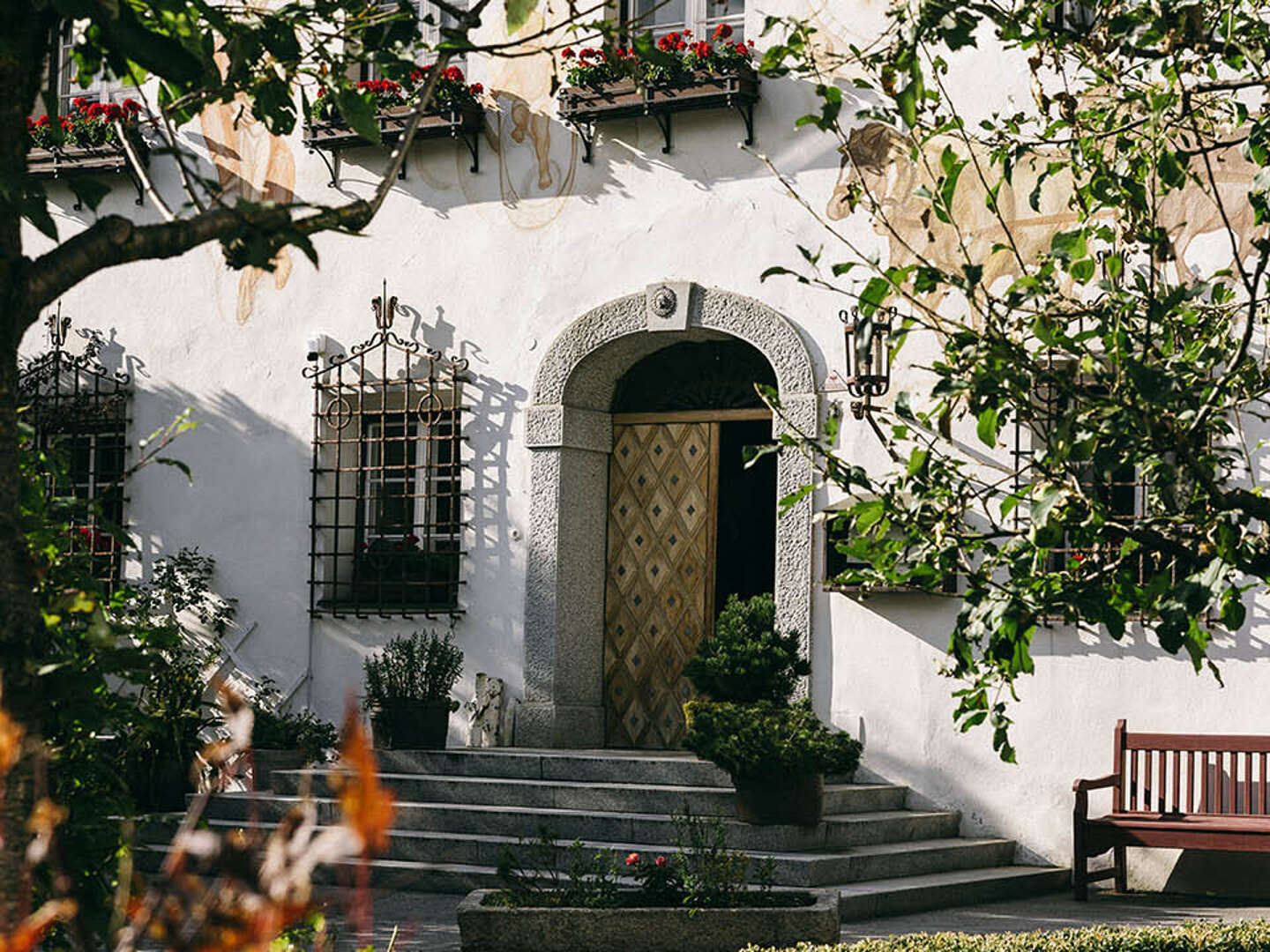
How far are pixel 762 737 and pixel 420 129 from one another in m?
5.17

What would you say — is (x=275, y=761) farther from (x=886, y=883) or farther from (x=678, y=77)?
(x=678, y=77)

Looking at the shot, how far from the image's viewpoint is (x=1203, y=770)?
9562 mm

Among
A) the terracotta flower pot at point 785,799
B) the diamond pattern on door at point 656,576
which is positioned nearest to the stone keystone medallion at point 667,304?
the diamond pattern on door at point 656,576

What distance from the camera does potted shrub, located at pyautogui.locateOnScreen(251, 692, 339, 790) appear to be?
1138 centimetres

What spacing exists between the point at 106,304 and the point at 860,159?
590 centimetres

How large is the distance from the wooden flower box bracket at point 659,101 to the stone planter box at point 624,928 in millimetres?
5486

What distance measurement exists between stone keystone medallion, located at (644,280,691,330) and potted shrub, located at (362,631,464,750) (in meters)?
2.47

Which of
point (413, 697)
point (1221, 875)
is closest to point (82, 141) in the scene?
point (413, 697)

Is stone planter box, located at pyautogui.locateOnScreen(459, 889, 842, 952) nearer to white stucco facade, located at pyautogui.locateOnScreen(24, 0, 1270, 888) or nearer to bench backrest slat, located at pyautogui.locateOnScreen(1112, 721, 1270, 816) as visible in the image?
bench backrest slat, located at pyautogui.locateOnScreen(1112, 721, 1270, 816)

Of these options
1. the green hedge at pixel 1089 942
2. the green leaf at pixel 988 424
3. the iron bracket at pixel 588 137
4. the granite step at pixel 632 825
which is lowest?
the green hedge at pixel 1089 942

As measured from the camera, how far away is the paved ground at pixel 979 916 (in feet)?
26.7

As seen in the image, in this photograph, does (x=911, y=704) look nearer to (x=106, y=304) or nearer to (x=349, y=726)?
(x=106, y=304)

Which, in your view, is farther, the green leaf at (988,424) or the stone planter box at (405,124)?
the stone planter box at (405,124)

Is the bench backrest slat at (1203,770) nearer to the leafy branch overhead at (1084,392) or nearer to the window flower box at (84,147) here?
the leafy branch overhead at (1084,392)
